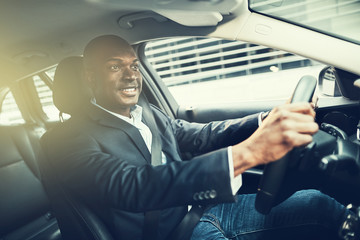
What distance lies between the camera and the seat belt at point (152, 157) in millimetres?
1346

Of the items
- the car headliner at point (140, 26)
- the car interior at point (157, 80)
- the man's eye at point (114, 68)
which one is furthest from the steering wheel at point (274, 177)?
the man's eye at point (114, 68)

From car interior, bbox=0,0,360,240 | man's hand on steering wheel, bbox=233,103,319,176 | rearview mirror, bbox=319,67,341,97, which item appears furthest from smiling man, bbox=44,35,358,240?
rearview mirror, bbox=319,67,341,97

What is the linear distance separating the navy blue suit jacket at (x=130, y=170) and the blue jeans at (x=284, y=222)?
0.59 feet

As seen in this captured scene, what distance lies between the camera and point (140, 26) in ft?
5.98

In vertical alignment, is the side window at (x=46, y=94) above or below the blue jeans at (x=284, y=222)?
above

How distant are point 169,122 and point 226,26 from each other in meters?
0.72

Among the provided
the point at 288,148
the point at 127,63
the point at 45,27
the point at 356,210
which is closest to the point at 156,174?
the point at 288,148

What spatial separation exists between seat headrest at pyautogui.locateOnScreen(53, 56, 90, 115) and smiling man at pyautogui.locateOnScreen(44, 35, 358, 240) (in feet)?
0.22

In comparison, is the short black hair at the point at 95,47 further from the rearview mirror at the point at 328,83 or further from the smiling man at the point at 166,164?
the rearview mirror at the point at 328,83

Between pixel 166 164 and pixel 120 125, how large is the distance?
19.7 inches

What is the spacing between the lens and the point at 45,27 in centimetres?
164

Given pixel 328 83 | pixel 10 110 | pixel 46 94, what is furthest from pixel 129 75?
pixel 10 110

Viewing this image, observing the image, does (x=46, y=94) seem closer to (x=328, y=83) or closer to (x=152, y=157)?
(x=152, y=157)

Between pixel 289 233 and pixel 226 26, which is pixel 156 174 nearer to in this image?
pixel 289 233
